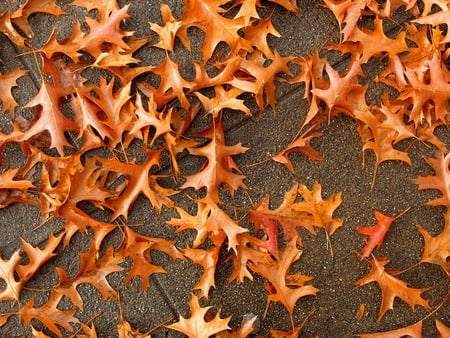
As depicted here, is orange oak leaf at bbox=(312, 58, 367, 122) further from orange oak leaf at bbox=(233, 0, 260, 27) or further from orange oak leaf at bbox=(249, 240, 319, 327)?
orange oak leaf at bbox=(249, 240, 319, 327)

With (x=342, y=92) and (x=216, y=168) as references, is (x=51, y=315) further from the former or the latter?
(x=342, y=92)

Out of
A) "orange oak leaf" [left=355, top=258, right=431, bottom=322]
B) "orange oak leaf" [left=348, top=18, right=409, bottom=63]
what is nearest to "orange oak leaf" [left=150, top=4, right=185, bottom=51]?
"orange oak leaf" [left=348, top=18, right=409, bottom=63]

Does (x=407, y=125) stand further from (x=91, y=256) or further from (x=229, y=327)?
(x=91, y=256)

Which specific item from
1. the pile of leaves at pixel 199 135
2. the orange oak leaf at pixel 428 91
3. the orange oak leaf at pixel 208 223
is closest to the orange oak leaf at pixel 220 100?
the pile of leaves at pixel 199 135

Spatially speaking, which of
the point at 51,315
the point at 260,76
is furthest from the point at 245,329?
the point at 260,76

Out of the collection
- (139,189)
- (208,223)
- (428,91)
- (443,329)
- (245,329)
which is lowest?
(443,329)

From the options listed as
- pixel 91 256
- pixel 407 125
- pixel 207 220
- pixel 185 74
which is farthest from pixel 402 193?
pixel 91 256
